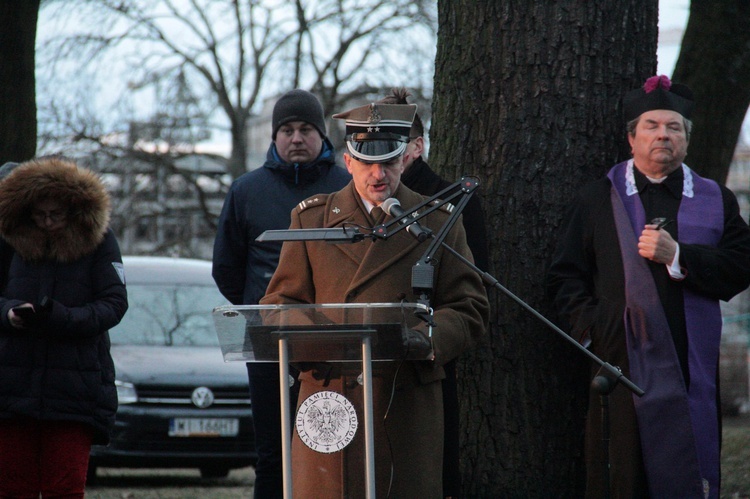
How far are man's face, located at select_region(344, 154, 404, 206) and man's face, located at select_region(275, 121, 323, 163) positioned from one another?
1.57 meters

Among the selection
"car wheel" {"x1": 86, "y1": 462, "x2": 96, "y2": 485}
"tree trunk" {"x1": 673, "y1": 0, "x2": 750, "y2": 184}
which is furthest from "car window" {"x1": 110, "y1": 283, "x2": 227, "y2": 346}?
"tree trunk" {"x1": 673, "y1": 0, "x2": 750, "y2": 184}

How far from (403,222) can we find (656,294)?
66.7 inches

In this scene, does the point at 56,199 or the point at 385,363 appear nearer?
the point at 385,363

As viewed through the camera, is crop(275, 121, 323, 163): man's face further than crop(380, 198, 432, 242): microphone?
Yes

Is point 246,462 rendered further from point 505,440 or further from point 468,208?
point 468,208

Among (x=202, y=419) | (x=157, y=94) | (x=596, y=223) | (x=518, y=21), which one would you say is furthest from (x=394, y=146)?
(x=157, y=94)

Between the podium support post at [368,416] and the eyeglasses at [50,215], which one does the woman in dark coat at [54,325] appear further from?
the podium support post at [368,416]

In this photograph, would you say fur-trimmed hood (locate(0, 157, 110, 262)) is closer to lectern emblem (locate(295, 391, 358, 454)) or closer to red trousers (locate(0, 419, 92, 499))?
red trousers (locate(0, 419, 92, 499))

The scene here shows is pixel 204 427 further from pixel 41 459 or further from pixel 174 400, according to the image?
pixel 41 459

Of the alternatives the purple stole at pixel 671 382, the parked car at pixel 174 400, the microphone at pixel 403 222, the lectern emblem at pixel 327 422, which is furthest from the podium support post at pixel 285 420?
the parked car at pixel 174 400

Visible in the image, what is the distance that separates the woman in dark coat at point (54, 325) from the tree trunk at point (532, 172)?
6.07ft

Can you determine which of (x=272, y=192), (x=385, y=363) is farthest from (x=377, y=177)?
(x=272, y=192)

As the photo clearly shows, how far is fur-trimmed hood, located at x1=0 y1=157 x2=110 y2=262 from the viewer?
17.6 feet

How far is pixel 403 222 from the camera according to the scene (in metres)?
3.93
